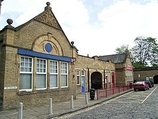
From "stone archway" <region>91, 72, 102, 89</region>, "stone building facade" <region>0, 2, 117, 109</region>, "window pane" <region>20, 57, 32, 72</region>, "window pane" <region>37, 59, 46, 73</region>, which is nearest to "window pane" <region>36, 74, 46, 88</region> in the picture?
"stone building facade" <region>0, 2, 117, 109</region>

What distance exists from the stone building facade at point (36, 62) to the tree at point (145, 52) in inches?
2106

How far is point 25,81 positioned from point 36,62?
170cm

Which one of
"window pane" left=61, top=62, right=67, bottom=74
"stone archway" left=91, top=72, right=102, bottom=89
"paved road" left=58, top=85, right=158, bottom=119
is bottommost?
"paved road" left=58, top=85, right=158, bottom=119

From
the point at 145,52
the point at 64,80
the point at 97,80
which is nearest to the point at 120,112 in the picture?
the point at 64,80

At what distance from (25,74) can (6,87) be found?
1.89 meters

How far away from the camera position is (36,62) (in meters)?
14.4

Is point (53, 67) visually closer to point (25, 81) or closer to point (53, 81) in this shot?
point (53, 81)

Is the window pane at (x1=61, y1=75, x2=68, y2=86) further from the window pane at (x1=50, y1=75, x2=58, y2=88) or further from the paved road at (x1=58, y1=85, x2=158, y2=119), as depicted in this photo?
the paved road at (x1=58, y1=85, x2=158, y2=119)

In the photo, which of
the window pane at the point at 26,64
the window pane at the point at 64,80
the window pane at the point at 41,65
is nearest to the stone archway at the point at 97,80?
the window pane at the point at 64,80

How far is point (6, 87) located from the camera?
12.0 meters

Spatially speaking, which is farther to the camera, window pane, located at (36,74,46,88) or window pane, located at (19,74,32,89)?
window pane, located at (36,74,46,88)

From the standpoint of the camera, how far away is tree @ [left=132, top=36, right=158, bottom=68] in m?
66.5

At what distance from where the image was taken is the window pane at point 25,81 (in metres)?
13.2

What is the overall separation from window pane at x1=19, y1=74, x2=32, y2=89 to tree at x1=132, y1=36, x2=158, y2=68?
57572mm
